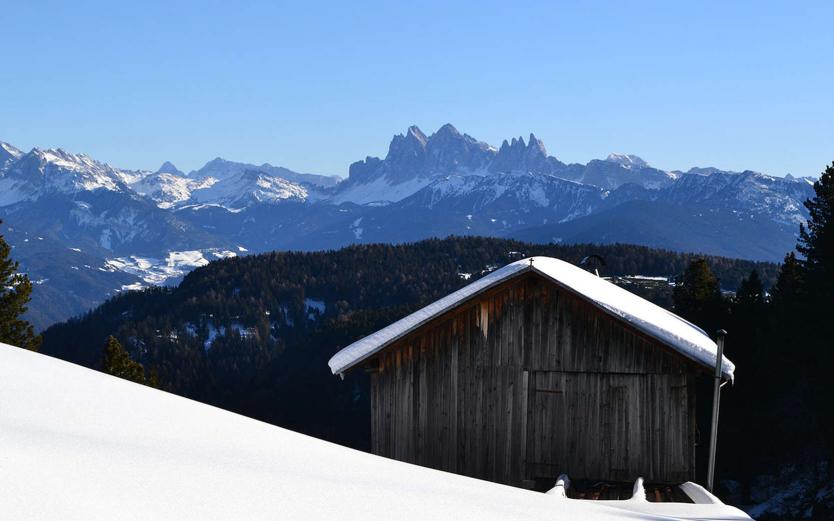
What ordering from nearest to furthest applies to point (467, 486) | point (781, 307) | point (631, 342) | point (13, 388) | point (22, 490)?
point (22, 490) → point (13, 388) → point (467, 486) → point (631, 342) → point (781, 307)

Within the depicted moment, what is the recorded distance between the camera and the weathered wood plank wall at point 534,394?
14984 millimetres

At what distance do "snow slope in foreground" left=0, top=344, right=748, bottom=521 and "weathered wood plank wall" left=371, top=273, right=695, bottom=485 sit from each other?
24.2 feet

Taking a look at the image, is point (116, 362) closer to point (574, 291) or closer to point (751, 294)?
point (751, 294)

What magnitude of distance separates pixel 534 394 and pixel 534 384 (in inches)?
7.5

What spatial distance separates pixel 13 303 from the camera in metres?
46.0

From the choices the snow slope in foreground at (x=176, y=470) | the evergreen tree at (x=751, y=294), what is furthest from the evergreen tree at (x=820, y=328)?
the snow slope in foreground at (x=176, y=470)

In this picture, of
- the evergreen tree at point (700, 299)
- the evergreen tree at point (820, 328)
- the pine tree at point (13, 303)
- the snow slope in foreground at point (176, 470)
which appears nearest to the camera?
the snow slope in foreground at point (176, 470)

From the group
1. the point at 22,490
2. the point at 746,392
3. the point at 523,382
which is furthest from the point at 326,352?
the point at 22,490

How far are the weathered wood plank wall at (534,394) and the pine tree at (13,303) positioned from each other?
35.7 meters

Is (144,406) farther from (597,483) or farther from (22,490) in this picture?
(597,483)

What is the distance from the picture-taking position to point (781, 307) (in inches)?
1828

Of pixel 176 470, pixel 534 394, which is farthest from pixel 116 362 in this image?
pixel 176 470

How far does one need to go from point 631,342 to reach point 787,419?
38346mm

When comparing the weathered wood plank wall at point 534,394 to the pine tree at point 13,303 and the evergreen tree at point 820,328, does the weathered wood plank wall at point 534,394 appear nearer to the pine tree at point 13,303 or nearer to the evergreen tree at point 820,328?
the evergreen tree at point 820,328
